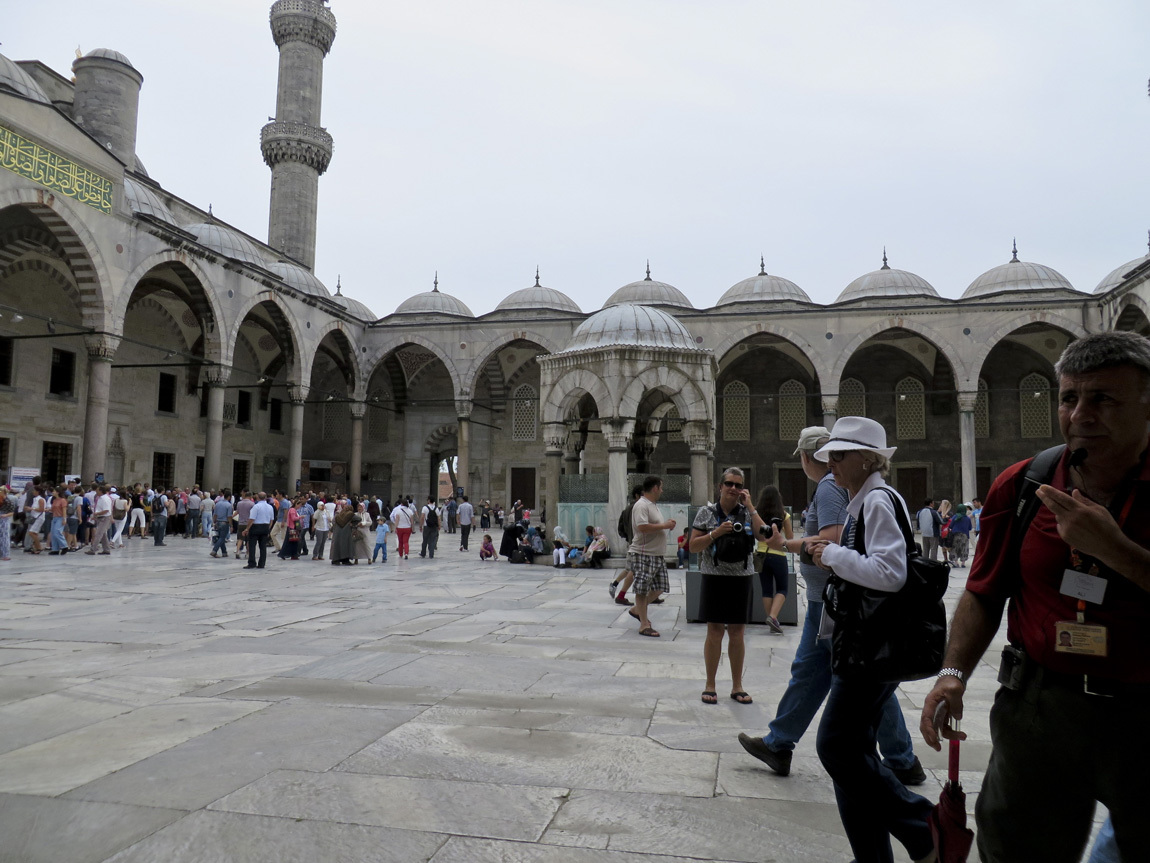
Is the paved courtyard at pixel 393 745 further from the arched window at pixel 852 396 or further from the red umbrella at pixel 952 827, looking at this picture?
the arched window at pixel 852 396

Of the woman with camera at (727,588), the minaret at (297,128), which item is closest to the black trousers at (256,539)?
the woman with camera at (727,588)

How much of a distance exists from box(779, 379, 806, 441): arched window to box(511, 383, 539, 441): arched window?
25.3 feet

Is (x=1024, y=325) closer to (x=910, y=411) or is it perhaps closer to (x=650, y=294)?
(x=910, y=411)

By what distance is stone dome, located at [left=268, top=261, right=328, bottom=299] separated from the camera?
2270cm

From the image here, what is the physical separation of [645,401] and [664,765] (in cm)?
1060

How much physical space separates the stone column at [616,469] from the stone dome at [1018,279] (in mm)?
16464

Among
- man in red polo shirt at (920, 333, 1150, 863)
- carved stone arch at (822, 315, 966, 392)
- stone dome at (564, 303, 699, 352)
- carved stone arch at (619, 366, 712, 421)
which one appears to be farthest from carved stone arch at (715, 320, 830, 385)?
man in red polo shirt at (920, 333, 1150, 863)

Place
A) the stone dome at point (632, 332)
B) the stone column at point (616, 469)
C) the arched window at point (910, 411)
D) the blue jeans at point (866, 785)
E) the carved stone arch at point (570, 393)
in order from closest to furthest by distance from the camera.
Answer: the blue jeans at point (866, 785) < the stone column at point (616, 469) < the carved stone arch at point (570, 393) < the stone dome at point (632, 332) < the arched window at point (910, 411)

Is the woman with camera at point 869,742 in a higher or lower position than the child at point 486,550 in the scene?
higher

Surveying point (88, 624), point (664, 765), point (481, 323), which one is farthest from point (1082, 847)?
point (481, 323)

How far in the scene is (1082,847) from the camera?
4.54 ft

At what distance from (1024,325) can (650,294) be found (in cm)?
1053

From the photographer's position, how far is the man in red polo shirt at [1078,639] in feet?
4.39

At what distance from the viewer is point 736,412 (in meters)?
25.6
